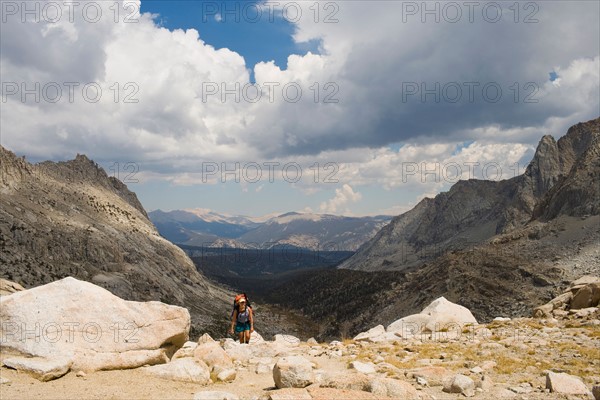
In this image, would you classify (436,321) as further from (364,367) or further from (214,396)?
(214,396)

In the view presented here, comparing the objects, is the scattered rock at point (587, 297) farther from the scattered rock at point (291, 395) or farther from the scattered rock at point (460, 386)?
the scattered rock at point (291, 395)

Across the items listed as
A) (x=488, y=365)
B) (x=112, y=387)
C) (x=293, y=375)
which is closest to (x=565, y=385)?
(x=488, y=365)

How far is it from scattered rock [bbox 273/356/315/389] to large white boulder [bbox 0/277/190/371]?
564cm

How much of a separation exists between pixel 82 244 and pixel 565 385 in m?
110

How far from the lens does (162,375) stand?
1556cm

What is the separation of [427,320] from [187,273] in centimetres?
12375

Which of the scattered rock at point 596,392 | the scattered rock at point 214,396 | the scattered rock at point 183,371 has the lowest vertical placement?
the scattered rock at point 596,392

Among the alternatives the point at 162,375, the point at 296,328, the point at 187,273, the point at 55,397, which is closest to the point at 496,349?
the point at 162,375

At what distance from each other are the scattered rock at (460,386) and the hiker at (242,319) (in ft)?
47.8

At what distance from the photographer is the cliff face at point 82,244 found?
88.8 metres

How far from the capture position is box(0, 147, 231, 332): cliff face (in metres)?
88.8

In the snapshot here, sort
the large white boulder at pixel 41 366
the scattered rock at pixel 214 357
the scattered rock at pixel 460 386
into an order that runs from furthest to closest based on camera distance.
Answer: the scattered rock at pixel 214 357
the scattered rock at pixel 460 386
the large white boulder at pixel 41 366

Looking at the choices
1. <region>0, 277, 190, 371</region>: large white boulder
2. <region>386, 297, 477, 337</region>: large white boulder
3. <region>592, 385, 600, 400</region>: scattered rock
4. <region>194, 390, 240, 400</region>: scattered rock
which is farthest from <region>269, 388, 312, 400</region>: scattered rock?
<region>386, 297, 477, 337</region>: large white boulder

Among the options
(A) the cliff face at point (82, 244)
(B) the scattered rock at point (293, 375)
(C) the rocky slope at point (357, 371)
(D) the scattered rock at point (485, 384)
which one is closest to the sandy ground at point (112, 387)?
(C) the rocky slope at point (357, 371)
